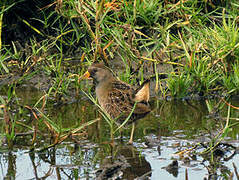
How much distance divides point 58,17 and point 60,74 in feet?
4.16

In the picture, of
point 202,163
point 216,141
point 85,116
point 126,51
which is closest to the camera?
point 202,163

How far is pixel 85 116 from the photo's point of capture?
22.5ft

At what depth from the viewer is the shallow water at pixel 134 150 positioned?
510cm

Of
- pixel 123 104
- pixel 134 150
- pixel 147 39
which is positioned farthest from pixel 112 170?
pixel 147 39

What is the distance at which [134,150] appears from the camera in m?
5.76

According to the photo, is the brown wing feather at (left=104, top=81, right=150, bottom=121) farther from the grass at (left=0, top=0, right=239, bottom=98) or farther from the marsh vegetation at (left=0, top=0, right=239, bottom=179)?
the grass at (left=0, top=0, right=239, bottom=98)

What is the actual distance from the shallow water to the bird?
265 mm

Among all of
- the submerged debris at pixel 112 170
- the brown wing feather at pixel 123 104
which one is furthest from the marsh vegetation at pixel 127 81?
the brown wing feather at pixel 123 104

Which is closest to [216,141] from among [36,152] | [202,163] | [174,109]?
[202,163]

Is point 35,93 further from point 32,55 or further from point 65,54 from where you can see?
point 65,54

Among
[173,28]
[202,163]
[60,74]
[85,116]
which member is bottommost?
[202,163]

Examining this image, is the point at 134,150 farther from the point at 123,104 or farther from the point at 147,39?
the point at 147,39

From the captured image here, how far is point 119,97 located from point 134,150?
76cm

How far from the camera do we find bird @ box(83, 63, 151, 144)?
19.8 feet
